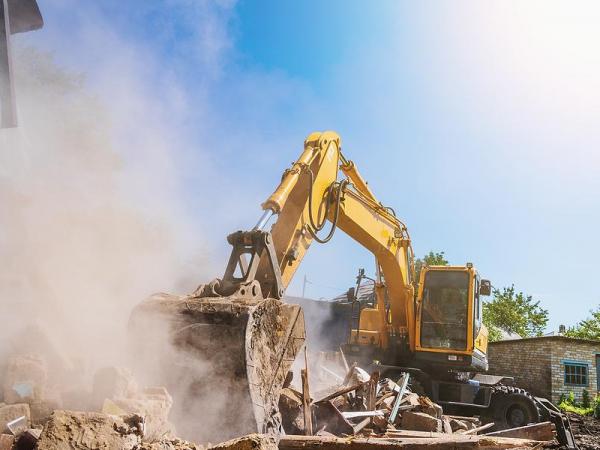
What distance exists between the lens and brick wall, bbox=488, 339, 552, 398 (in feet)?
68.0

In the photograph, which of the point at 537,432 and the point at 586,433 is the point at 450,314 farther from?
the point at 586,433

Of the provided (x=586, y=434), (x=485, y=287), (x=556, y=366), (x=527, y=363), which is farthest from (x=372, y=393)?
(x=527, y=363)

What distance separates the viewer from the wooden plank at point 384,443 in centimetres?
408

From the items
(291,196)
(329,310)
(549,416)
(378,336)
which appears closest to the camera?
(291,196)

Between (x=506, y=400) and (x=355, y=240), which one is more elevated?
(x=355, y=240)

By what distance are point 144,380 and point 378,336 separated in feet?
23.9

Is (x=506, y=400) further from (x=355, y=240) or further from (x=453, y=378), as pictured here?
(x=355, y=240)

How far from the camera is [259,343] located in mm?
3916

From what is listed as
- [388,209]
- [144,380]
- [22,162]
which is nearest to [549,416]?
[388,209]

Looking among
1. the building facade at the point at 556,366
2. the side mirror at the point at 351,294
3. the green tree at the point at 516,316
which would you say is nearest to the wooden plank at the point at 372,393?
the side mirror at the point at 351,294

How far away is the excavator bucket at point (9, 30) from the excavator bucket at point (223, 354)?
179 cm

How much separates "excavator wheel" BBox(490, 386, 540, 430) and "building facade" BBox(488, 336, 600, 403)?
13244mm

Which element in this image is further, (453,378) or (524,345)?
(524,345)

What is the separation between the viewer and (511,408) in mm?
9094
